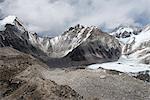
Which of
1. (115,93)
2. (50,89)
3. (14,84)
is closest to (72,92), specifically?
(50,89)

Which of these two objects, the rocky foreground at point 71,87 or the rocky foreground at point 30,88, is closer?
the rocky foreground at point 30,88

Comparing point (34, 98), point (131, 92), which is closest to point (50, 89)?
point (34, 98)

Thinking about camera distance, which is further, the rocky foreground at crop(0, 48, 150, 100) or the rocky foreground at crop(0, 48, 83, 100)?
the rocky foreground at crop(0, 48, 150, 100)

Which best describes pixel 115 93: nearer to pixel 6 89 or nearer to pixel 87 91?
pixel 87 91

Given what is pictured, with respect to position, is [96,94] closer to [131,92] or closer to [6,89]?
[131,92]

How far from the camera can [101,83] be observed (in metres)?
64.0

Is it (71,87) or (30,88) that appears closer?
(30,88)

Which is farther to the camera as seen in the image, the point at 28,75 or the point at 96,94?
the point at 28,75

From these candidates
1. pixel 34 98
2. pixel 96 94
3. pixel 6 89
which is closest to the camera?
pixel 34 98

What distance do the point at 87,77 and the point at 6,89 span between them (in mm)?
14253

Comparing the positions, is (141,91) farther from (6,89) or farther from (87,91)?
(6,89)

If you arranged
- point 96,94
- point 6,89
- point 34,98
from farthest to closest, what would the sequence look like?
point 6,89
point 96,94
point 34,98

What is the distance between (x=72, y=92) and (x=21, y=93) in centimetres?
799

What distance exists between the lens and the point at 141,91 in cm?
6216
